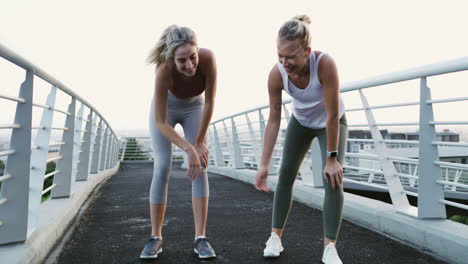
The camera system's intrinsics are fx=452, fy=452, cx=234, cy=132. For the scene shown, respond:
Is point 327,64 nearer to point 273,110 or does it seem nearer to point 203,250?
point 273,110

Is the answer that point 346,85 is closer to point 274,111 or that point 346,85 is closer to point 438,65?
point 438,65

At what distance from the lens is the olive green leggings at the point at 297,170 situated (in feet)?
9.01

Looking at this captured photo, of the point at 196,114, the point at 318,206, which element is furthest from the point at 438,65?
the point at 318,206

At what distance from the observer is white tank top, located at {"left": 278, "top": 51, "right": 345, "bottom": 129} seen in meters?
2.62

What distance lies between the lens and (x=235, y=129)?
30.0ft

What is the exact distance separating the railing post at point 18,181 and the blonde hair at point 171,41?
2.70ft

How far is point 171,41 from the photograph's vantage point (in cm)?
264

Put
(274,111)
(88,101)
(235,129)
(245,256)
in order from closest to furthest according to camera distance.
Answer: (274,111) < (245,256) < (88,101) < (235,129)

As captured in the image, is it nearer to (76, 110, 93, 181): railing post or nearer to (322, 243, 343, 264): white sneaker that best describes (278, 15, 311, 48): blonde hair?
(322, 243, 343, 264): white sneaker

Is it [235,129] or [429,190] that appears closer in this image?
[429,190]

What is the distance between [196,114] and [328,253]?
1248mm

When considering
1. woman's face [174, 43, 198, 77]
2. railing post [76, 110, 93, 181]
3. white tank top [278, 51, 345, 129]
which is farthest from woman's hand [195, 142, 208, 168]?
railing post [76, 110, 93, 181]

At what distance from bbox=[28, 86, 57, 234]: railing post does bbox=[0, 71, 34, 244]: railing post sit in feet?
0.53

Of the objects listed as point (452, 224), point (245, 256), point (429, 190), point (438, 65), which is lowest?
point (245, 256)
